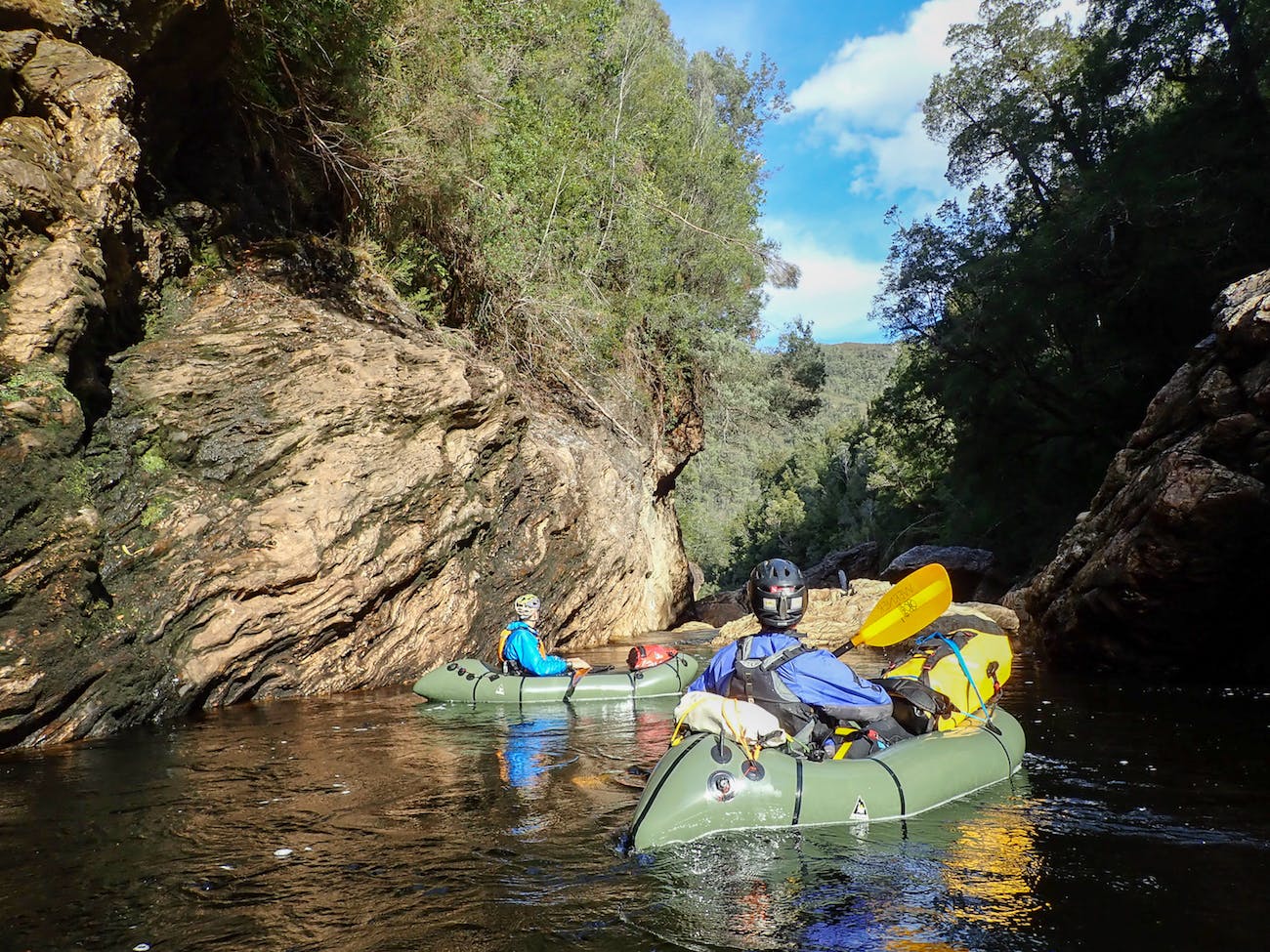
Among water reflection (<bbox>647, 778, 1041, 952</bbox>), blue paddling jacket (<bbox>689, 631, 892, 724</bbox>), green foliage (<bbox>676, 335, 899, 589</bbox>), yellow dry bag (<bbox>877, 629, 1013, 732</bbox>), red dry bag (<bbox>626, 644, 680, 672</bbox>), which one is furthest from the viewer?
green foliage (<bbox>676, 335, 899, 589</bbox>)

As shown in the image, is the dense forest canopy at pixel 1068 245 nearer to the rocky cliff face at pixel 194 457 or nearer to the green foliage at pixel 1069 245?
the green foliage at pixel 1069 245

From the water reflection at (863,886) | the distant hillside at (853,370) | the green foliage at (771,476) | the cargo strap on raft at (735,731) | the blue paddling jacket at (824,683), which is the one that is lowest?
the water reflection at (863,886)

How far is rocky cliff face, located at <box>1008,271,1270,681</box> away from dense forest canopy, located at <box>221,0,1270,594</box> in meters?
5.80

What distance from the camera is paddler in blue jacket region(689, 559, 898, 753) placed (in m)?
4.36

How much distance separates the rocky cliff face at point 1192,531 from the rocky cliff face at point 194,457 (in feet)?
22.0

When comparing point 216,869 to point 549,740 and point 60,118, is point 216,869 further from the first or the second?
point 60,118

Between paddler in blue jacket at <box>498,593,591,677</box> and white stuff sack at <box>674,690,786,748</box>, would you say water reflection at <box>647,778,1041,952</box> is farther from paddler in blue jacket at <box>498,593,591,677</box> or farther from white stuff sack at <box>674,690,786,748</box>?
paddler in blue jacket at <box>498,593,591,677</box>

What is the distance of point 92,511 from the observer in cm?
630

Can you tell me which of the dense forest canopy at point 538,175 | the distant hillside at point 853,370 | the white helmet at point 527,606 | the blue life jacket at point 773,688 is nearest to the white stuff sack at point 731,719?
the blue life jacket at point 773,688

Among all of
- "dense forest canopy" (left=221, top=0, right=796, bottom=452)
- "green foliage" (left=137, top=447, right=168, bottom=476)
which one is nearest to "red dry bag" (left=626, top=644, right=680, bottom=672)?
"green foliage" (left=137, top=447, right=168, bottom=476)

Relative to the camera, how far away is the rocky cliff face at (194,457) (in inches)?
238

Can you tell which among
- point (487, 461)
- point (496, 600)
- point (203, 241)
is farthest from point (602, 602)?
point (203, 241)

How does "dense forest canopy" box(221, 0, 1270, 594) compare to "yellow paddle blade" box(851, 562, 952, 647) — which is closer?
"yellow paddle blade" box(851, 562, 952, 647)


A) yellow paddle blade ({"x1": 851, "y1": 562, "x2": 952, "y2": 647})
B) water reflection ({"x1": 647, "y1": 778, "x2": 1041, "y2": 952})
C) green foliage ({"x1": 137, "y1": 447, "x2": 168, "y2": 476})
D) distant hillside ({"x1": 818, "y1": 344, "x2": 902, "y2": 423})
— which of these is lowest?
water reflection ({"x1": 647, "y1": 778, "x2": 1041, "y2": 952})
